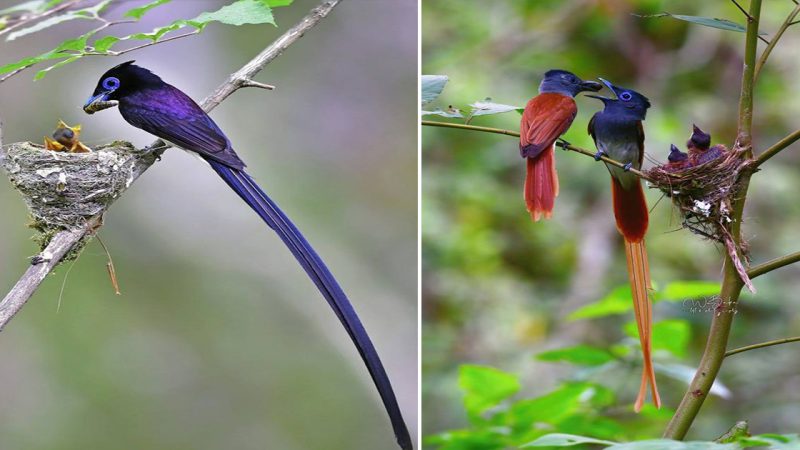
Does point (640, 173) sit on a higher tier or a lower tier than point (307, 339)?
lower

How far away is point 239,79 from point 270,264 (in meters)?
1.48

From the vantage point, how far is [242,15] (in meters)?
1.09

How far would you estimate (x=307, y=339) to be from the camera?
9.32 feet

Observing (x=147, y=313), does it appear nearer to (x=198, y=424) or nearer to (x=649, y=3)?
(x=198, y=424)

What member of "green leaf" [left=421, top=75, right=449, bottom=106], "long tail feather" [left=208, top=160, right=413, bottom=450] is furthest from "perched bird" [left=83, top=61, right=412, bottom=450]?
"green leaf" [left=421, top=75, right=449, bottom=106]

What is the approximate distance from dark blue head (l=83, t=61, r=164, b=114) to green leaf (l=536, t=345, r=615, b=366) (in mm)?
929

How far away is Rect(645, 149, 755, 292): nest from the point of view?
94cm

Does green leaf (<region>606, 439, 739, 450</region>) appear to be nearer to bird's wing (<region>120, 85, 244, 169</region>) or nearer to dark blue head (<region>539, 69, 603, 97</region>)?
dark blue head (<region>539, 69, 603, 97</region>)

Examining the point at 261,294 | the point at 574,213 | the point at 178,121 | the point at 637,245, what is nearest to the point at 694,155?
the point at 637,245

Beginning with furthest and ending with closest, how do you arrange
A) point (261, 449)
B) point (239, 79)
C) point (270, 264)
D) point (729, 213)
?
point (270, 264)
point (261, 449)
point (239, 79)
point (729, 213)

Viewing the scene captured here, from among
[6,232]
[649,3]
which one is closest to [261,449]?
[6,232]

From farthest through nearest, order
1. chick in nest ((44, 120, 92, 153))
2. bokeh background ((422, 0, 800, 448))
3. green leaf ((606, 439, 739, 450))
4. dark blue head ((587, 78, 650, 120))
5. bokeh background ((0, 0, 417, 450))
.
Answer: bokeh background ((422, 0, 800, 448)) < bokeh background ((0, 0, 417, 450)) < chick in nest ((44, 120, 92, 153)) < dark blue head ((587, 78, 650, 120)) < green leaf ((606, 439, 739, 450))

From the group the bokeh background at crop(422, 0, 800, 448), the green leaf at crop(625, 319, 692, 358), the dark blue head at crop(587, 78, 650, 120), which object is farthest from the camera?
the bokeh background at crop(422, 0, 800, 448)

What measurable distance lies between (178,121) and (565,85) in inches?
33.3
